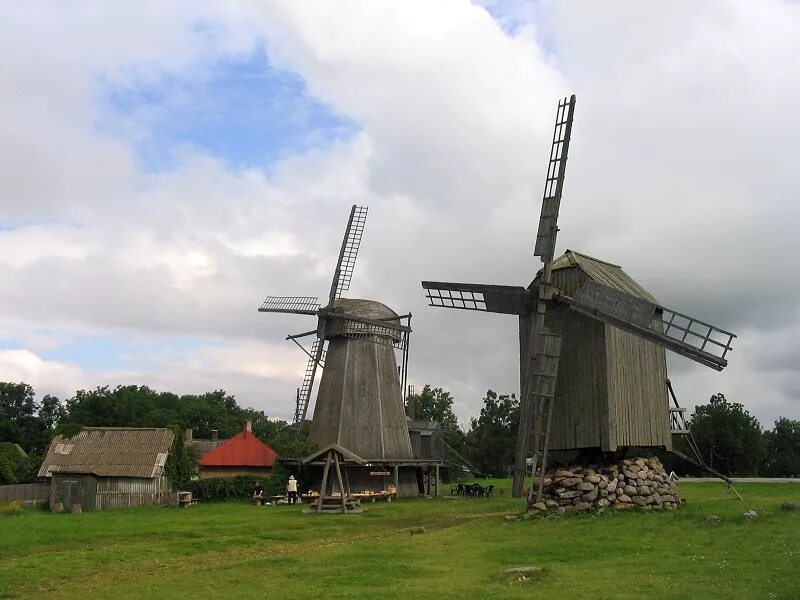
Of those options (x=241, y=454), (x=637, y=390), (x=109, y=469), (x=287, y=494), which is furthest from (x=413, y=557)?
(x=241, y=454)

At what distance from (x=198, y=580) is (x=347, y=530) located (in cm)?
892

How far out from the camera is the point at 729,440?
58.3 metres

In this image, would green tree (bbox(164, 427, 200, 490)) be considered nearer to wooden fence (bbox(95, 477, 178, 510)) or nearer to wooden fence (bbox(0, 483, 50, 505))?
wooden fence (bbox(95, 477, 178, 510))

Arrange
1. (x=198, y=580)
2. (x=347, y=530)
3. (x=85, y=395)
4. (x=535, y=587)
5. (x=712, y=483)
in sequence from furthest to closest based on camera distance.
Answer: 1. (x=85, y=395)
2. (x=712, y=483)
3. (x=347, y=530)
4. (x=198, y=580)
5. (x=535, y=587)

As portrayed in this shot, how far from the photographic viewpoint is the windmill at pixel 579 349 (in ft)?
76.5

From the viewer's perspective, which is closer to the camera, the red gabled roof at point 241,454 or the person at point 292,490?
the person at point 292,490

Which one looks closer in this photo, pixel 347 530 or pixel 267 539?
pixel 267 539

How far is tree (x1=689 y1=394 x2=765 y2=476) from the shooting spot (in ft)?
192

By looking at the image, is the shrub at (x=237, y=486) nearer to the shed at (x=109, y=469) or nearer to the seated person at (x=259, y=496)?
the seated person at (x=259, y=496)

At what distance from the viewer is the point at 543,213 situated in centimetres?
2527

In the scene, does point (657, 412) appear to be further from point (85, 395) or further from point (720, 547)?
point (85, 395)

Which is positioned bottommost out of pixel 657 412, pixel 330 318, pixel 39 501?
pixel 39 501

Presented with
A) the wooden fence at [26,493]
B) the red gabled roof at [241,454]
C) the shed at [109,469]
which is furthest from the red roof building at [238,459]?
the wooden fence at [26,493]

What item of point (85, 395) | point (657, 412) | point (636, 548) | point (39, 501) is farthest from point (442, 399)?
point (636, 548)
